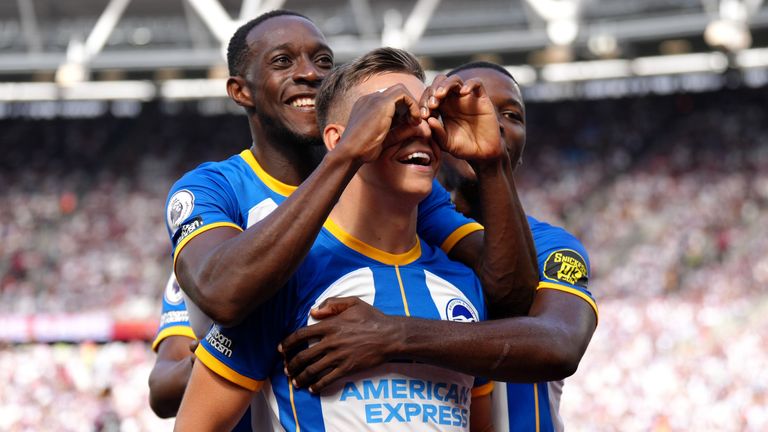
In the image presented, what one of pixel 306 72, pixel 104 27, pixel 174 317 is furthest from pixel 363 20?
pixel 306 72

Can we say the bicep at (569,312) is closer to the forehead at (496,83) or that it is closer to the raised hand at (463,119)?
the raised hand at (463,119)

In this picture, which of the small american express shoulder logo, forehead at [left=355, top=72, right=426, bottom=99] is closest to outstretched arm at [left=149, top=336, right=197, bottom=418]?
the small american express shoulder logo

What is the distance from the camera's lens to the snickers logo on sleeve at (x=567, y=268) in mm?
2994

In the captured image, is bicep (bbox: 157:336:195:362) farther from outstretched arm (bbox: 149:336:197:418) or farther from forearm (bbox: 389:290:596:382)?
forearm (bbox: 389:290:596:382)

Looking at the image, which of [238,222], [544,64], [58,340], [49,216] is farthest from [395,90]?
[49,216]

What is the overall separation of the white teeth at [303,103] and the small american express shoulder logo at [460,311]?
135cm

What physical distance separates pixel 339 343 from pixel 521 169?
23.2 meters

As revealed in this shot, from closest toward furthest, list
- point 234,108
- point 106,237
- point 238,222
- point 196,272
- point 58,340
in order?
point 196,272 < point 238,222 < point 58,340 < point 106,237 < point 234,108

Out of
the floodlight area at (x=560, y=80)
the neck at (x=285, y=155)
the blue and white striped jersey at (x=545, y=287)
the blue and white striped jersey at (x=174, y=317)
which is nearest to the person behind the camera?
the blue and white striped jersey at (x=545, y=287)

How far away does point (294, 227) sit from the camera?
7.37 feet

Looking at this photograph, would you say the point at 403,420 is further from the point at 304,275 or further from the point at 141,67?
the point at 141,67

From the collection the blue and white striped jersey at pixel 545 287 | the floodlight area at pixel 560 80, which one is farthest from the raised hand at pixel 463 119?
the floodlight area at pixel 560 80

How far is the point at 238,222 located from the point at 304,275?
61cm

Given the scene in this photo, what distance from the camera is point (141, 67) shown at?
895 inches
